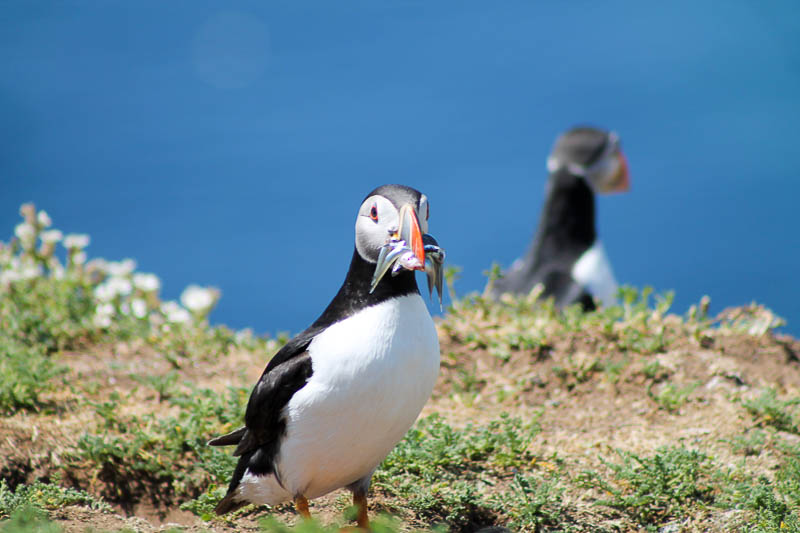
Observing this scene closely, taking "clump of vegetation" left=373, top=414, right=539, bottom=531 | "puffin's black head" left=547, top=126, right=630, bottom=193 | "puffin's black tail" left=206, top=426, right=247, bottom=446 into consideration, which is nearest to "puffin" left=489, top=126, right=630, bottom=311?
"puffin's black head" left=547, top=126, right=630, bottom=193

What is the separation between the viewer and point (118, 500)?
388 cm

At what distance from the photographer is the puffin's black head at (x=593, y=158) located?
26.1 feet

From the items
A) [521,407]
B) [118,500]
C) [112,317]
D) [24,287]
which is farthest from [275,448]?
[24,287]

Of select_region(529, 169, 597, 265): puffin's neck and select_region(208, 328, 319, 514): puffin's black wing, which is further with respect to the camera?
select_region(529, 169, 597, 265): puffin's neck

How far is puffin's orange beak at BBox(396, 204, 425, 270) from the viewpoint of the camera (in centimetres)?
271

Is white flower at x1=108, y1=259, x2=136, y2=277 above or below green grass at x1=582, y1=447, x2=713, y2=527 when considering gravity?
above

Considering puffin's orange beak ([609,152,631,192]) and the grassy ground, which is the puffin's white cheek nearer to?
the grassy ground

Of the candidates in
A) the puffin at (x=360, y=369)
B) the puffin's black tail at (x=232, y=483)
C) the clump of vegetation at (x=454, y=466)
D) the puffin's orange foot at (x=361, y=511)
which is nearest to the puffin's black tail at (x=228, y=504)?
the puffin's black tail at (x=232, y=483)

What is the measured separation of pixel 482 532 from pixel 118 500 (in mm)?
1772

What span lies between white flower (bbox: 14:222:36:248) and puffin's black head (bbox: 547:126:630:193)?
4689 millimetres

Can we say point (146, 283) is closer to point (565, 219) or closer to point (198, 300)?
point (198, 300)

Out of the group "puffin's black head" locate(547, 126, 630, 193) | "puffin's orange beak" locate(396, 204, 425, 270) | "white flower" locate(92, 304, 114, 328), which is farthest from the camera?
"puffin's black head" locate(547, 126, 630, 193)

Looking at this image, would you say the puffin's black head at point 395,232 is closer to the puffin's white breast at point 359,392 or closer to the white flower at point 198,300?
the puffin's white breast at point 359,392

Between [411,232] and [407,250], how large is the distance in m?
0.07
